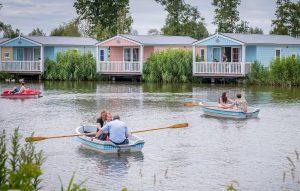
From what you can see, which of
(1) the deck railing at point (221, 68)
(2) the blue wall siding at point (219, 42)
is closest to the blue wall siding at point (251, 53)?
(2) the blue wall siding at point (219, 42)

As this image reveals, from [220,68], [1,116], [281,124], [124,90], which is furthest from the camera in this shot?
[220,68]

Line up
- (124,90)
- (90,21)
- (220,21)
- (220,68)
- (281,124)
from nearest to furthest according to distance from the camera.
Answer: (281,124), (124,90), (220,68), (220,21), (90,21)

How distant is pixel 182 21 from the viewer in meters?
90.3

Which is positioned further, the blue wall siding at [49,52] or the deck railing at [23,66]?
the blue wall siding at [49,52]

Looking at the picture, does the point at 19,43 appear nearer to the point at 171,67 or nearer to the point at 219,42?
the point at 171,67

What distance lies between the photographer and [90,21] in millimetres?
101000

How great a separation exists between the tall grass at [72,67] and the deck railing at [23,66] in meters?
1.03

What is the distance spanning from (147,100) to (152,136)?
16649 millimetres

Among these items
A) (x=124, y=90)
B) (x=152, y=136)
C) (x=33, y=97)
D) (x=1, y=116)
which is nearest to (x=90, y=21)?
(x=124, y=90)

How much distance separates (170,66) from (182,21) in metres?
27.2

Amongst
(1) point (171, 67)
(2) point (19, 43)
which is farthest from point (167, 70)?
(2) point (19, 43)

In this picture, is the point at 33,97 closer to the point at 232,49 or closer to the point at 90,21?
the point at 232,49

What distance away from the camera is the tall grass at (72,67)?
69.8 m

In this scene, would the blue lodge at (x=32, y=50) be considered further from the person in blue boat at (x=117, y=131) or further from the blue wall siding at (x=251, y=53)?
the person in blue boat at (x=117, y=131)
